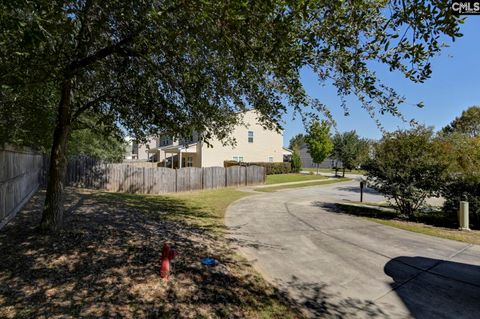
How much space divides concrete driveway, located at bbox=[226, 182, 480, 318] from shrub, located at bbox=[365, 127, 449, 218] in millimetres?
2758

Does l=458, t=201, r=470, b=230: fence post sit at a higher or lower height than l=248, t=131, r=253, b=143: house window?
lower

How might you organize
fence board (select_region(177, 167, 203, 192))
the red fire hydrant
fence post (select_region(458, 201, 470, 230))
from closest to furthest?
1. the red fire hydrant
2. fence post (select_region(458, 201, 470, 230))
3. fence board (select_region(177, 167, 203, 192))

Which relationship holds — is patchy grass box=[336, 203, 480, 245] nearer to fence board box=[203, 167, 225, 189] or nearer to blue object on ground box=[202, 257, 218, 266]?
blue object on ground box=[202, 257, 218, 266]

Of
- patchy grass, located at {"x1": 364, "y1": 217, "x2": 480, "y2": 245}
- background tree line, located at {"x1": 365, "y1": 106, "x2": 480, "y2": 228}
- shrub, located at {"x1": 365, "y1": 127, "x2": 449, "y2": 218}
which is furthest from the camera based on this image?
shrub, located at {"x1": 365, "y1": 127, "x2": 449, "y2": 218}

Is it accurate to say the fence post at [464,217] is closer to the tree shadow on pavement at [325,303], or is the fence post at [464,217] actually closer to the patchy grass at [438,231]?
the patchy grass at [438,231]

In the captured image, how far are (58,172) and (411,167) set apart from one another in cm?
1230

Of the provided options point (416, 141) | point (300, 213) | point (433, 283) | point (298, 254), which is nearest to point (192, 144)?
point (300, 213)

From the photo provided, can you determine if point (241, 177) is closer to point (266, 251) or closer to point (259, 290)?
point (266, 251)

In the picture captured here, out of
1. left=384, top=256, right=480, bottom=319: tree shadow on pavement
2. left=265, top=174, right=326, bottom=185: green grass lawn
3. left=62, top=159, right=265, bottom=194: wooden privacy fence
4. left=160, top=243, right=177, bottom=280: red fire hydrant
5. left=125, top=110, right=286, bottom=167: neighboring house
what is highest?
left=125, top=110, right=286, bottom=167: neighboring house

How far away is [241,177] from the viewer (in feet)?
79.0

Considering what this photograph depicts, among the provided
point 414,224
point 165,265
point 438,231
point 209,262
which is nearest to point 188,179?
point 414,224

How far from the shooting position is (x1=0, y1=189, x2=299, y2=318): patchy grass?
3791 mm

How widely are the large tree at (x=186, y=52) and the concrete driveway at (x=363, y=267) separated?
313 cm

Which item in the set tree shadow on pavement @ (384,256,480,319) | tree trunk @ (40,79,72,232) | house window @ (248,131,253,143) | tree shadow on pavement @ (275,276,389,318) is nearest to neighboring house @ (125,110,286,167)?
house window @ (248,131,253,143)
